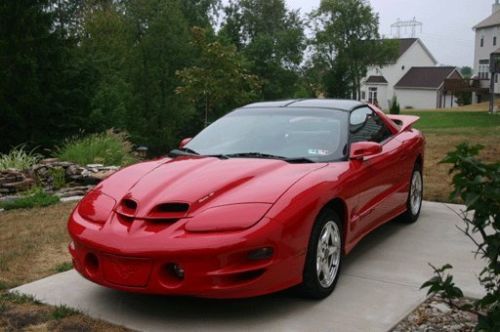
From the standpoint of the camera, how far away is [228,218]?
3.64 m

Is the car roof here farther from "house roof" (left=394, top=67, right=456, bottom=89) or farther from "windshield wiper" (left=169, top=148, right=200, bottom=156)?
"house roof" (left=394, top=67, right=456, bottom=89)

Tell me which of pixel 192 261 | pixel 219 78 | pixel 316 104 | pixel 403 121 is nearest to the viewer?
pixel 192 261

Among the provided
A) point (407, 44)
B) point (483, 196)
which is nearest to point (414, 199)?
point (483, 196)

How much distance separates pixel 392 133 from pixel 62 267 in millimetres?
3464

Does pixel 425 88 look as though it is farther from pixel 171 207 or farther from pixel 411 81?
pixel 171 207

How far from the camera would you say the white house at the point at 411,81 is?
6412 cm

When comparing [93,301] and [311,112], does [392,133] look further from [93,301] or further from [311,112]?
[93,301]

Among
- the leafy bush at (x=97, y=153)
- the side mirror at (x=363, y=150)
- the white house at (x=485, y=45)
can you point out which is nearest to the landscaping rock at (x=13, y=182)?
the leafy bush at (x=97, y=153)

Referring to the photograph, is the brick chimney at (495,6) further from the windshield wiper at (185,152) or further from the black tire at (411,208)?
the windshield wiper at (185,152)

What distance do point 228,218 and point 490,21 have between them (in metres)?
60.3

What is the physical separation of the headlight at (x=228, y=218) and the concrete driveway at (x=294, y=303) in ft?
2.08

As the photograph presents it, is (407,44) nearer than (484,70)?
No

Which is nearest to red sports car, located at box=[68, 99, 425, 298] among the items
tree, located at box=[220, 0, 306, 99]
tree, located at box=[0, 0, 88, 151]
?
tree, located at box=[0, 0, 88, 151]

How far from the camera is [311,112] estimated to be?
5.31 m
